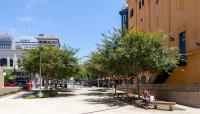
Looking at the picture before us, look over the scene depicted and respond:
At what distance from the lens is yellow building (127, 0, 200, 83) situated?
34.0 meters

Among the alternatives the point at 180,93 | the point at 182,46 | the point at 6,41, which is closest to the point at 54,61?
the point at 182,46

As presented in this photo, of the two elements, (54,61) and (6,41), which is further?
(6,41)

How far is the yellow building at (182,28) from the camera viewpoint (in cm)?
3403

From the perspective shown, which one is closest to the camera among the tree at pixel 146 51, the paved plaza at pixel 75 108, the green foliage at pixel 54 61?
the paved plaza at pixel 75 108

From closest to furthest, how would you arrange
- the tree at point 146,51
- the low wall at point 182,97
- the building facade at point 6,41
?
the low wall at point 182,97
the tree at point 146,51
the building facade at point 6,41

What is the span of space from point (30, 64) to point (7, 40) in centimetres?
13368

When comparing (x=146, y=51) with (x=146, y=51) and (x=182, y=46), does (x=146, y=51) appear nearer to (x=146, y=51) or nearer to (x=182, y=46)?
(x=146, y=51)

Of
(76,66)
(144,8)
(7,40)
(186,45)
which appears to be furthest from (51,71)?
(7,40)

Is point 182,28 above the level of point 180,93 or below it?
above

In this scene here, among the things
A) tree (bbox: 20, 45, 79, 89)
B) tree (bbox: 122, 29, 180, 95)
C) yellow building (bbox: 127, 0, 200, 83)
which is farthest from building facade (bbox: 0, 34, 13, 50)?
tree (bbox: 122, 29, 180, 95)

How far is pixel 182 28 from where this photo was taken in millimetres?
37312

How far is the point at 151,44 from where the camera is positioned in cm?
3247

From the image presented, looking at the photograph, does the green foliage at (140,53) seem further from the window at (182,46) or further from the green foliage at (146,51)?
the window at (182,46)

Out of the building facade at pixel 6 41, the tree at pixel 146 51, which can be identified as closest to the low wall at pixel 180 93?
the tree at pixel 146 51
